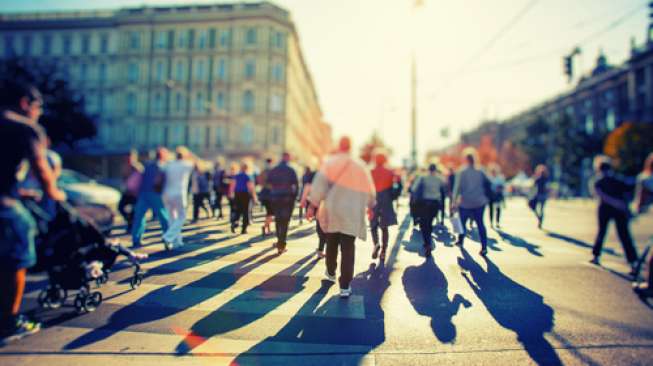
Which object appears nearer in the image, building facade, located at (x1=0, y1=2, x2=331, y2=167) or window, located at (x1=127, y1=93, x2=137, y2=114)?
building facade, located at (x1=0, y1=2, x2=331, y2=167)

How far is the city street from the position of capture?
3.23 meters

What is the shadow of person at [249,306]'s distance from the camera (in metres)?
3.55

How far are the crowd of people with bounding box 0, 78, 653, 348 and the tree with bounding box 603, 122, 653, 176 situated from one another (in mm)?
38907

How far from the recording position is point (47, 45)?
164ft

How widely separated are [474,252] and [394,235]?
2.56 metres

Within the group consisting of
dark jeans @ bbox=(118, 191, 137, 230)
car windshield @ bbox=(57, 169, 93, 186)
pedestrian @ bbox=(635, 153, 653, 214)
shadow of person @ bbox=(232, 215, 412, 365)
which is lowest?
shadow of person @ bbox=(232, 215, 412, 365)

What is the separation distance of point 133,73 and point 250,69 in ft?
49.5

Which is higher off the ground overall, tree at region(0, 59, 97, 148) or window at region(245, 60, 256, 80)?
window at region(245, 60, 256, 80)

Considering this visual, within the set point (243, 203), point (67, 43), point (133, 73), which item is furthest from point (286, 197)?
point (67, 43)

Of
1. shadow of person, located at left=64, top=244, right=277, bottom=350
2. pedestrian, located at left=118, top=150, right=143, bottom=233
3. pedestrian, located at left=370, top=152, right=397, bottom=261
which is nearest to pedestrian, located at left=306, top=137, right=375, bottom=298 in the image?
shadow of person, located at left=64, top=244, right=277, bottom=350

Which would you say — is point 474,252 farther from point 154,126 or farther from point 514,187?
point 154,126

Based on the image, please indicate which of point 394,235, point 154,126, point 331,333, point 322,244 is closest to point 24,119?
point 331,333

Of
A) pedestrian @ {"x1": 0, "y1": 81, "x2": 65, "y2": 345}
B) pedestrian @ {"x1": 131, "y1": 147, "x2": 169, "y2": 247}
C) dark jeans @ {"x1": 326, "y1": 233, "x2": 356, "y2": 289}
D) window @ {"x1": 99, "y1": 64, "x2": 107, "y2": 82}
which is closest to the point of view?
pedestrian @ {"x1": 0, "y1": 81, "x2": 65, "y2": 345}

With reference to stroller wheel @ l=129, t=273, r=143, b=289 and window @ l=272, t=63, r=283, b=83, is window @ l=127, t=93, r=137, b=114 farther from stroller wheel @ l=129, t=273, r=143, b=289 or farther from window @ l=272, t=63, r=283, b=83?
stroller wheel @ l=129, t=273, r=143, b=289
